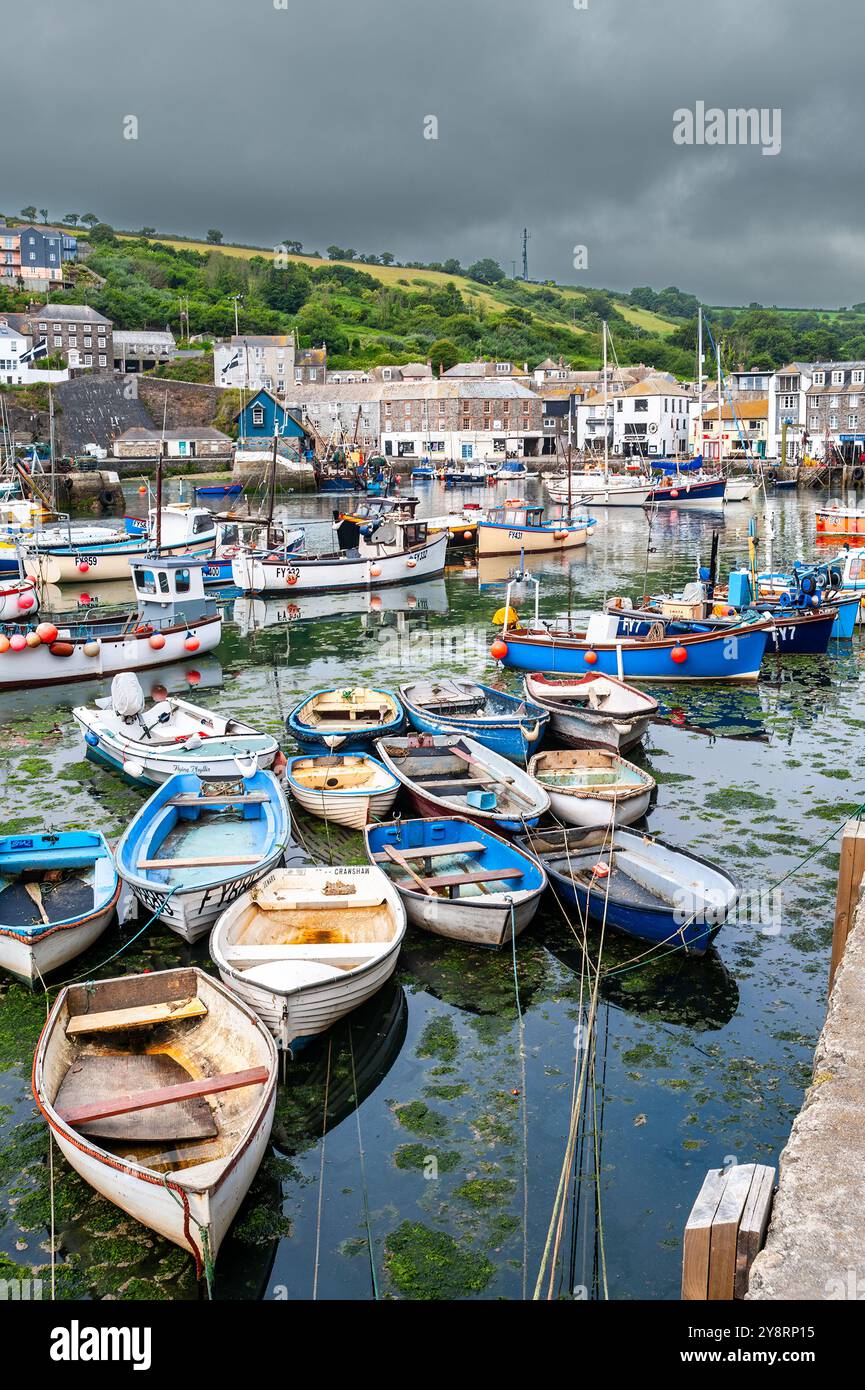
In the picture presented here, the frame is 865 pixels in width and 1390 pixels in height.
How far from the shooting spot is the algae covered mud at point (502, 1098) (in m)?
7.17

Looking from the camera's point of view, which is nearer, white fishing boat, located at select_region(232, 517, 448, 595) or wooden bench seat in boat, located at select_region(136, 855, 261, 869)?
wooden bench seat in boat, located at select_region(136, 855, 261, 869)

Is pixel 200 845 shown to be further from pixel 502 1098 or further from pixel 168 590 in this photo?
pixel 168 590

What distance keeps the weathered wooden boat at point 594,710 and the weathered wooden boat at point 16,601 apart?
50.2 ft

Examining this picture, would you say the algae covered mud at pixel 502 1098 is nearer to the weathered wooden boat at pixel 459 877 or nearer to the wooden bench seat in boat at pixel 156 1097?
the weathered wooden boat at pixel 459 877

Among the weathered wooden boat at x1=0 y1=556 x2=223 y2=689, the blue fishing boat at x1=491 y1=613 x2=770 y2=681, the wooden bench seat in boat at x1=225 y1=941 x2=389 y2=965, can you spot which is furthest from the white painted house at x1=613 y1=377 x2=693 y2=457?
the wooden bench seat in boat at x1=225 y1=941 x2=389 y2=965

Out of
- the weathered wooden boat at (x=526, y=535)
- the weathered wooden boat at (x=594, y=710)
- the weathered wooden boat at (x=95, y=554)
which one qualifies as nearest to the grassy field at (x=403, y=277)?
the weathered wooden boat at (x=526, y=535)

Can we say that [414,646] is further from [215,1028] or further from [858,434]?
[858,434]

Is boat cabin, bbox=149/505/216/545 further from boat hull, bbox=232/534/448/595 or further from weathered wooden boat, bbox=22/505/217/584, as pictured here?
boat hull, bbox=232/534/448/595

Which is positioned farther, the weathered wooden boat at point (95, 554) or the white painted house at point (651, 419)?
the white painted house at point (651, 419)

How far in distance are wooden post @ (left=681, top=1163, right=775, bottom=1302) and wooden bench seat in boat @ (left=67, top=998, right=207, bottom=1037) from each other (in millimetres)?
5420

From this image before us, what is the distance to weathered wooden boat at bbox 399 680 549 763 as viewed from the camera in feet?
54.9

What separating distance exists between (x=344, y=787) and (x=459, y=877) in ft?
13.5

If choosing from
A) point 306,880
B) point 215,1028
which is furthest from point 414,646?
point 215,1028

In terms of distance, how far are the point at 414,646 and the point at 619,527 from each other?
35402mm
